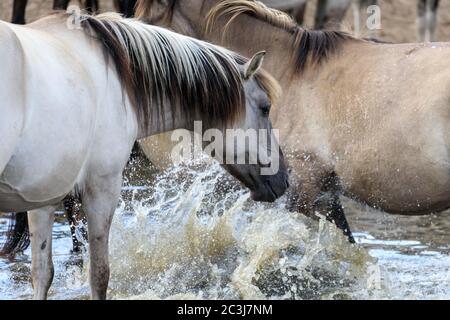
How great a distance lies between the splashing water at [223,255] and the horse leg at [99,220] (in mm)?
1016

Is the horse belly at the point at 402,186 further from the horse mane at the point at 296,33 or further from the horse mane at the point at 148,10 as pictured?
the horse mane at the point at 148,10

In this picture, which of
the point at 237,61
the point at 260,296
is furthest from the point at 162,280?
the point at 237,61

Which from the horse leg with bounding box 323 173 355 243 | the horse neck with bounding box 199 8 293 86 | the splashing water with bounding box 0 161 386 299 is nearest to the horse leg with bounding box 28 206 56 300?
the splashing water with bounding box 0 161 386 299

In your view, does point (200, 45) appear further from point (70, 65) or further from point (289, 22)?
point (289, 22)

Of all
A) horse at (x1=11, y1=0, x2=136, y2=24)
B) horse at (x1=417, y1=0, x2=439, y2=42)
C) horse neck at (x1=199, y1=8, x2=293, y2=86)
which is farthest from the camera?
horse at (x1=417, y1=0, x2=439, y2=42)

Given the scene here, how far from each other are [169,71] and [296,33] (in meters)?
1.70

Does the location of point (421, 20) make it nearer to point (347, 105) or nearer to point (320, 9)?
point (320, 9)

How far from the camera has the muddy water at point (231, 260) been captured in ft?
16.9

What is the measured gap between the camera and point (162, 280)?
5.23 metres

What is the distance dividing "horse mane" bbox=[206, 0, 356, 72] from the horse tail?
1591mm

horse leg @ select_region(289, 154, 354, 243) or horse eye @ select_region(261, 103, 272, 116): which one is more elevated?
horse eye @ select_region(261, 103, 272, 116)

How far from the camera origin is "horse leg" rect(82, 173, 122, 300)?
3957mm

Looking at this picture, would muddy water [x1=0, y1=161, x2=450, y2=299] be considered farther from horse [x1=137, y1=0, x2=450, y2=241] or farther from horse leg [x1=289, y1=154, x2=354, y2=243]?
horse [x1=137, y1=0, x2=450, y2=241]
